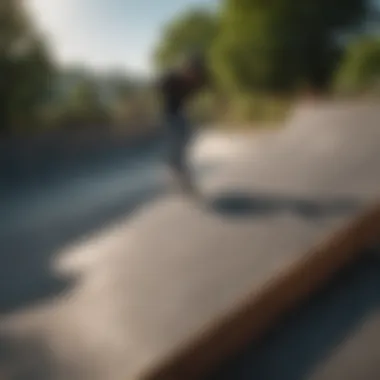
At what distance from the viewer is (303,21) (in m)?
7.27

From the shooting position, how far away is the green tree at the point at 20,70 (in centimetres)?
942

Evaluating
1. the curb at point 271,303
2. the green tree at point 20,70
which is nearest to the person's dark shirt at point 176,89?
the curb at point 271,303

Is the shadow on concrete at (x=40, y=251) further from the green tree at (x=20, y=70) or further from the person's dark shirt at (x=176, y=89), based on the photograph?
the green tree at (x=20, y=70)

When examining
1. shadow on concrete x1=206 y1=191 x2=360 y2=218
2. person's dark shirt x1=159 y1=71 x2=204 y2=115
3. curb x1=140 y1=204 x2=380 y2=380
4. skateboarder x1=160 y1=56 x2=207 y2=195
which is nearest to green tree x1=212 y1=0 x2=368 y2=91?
skateboarder x1=160 y1=56 x2=207 y2=195

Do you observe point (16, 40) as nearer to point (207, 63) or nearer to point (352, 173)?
point (207, 63)

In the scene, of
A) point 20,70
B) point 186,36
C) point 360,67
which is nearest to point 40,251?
point 186,36

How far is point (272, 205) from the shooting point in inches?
143

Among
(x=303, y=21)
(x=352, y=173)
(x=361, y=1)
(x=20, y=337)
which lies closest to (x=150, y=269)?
(x=20, y=337)

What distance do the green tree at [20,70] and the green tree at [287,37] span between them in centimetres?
437

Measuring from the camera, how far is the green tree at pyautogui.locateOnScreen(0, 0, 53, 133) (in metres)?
9.42

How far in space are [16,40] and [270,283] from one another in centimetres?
969

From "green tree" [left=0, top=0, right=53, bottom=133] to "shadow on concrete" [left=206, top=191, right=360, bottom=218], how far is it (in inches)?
233

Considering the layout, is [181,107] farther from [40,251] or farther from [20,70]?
[20,70]

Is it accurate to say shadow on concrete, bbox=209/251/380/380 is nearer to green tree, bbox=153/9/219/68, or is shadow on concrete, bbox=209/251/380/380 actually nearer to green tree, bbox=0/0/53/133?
green tree, bbox=153/9/219/68
